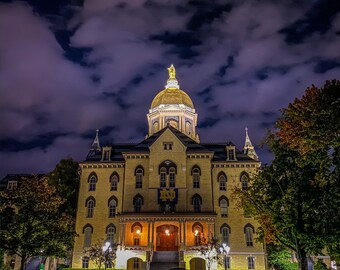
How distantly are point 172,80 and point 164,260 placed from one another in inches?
1493

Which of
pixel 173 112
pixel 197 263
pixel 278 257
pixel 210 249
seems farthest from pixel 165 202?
pixel 173 112

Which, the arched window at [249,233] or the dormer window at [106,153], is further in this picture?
the dormer window at [106,153]

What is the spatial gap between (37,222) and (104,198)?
16110 millimetres

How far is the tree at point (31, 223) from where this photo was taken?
88.7 ft

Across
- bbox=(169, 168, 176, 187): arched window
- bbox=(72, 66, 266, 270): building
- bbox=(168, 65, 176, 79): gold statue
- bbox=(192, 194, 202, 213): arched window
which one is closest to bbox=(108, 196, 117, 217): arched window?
bbox=(72, 66, 266, 270): building

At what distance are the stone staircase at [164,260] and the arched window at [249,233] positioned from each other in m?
9.08

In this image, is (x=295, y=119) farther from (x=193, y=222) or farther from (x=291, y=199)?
(x=193, y=222)

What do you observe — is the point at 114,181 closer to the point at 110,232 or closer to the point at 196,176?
the point at 110,232

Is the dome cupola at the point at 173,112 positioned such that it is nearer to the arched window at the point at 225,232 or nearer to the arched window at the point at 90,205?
the arched window at the point at 90,205

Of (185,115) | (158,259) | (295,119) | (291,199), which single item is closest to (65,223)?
(158,259)

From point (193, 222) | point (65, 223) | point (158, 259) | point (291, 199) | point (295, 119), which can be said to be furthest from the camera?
point (193, 222)

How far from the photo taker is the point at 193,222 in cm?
4000

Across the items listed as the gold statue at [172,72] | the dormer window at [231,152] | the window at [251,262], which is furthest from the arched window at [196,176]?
the gold statue at [172,72]

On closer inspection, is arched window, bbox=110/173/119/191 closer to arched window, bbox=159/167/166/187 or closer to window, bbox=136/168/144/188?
window, bbox=136/168/144/188
